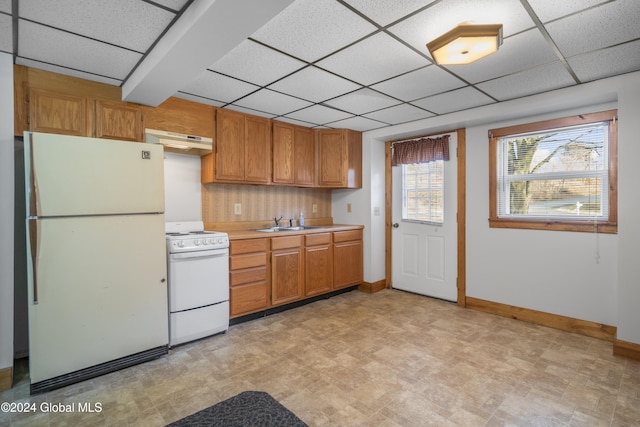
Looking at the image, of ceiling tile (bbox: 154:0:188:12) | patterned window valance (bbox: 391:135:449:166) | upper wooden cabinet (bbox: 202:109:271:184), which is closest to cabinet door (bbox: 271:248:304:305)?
upper wooden cabinet (bbox: 202:109:271:184)

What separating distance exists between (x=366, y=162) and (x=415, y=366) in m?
2.84

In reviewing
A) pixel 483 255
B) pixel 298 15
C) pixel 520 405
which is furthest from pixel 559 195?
pixel 298 15

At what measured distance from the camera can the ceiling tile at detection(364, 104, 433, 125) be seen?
3.46 m

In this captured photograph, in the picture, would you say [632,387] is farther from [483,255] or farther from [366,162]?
[366,162]

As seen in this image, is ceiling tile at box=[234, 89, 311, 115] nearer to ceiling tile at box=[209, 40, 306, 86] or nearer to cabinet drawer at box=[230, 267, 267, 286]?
ceiling tile at box=[209, 40, 306, 86]

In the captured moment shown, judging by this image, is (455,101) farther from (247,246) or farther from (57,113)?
(57,113)

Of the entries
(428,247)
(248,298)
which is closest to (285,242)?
(248,298)

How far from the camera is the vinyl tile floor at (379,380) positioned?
6.18 feet

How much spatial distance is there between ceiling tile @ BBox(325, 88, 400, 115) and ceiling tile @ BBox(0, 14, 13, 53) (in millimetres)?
2341

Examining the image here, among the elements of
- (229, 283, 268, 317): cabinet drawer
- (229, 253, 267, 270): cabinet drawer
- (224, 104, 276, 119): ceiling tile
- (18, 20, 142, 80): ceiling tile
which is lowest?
(229, 283, 268, 317): cabinet drawer

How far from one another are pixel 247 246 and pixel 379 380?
1.79m

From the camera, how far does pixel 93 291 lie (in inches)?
89.1

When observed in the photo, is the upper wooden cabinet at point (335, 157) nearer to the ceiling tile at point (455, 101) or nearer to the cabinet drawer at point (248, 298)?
the ceiling tile at point (455, 101)

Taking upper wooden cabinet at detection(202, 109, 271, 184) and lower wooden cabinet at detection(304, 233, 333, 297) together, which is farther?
lower wooden cabinet at detection(304, 233, 333, 297)
